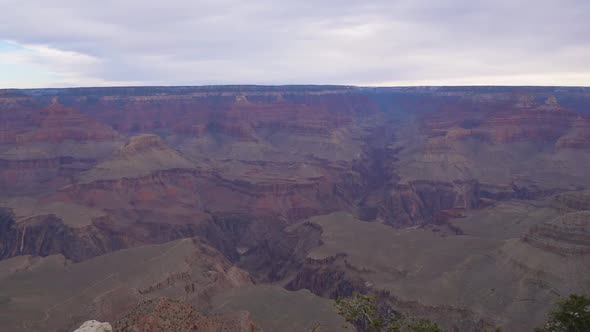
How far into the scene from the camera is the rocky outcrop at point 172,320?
113ft

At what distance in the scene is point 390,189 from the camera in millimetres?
143750

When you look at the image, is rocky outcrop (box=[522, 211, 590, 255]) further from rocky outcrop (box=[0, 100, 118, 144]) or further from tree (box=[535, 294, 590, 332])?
rocky outcrop (box=[0, 100, 118, 144])

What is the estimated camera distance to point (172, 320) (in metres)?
36.3

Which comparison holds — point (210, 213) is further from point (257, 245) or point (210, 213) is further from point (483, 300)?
point (483, 300)

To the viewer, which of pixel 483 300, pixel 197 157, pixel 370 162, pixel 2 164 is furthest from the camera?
pixel 370 162

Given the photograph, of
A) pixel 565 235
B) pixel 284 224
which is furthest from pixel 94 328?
pixel 284 224

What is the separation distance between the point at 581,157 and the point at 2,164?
171m

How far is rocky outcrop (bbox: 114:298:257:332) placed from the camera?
34.3m

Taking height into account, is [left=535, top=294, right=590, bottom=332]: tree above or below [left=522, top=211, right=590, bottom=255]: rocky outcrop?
above

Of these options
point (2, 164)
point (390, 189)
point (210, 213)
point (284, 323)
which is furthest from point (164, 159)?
point (284, 323)

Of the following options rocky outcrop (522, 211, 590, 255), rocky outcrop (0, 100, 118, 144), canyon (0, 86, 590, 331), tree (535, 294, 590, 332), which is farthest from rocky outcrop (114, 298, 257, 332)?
rocky outcrop (0, 100, 118, 144)

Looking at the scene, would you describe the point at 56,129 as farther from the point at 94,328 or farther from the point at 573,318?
the point at 573,318

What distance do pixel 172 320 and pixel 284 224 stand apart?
259 feet

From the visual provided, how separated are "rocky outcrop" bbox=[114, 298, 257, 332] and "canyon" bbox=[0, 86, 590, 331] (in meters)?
0.17
